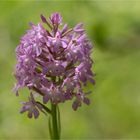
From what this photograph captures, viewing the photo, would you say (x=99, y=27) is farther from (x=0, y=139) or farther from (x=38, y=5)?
(x=0, y=139)

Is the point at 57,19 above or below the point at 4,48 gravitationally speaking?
below

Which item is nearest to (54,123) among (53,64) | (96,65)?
(53,64)

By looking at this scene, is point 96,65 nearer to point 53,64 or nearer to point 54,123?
point 54,123

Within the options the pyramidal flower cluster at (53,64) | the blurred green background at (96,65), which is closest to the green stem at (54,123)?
the pyramidal flower cluster at (53,64)

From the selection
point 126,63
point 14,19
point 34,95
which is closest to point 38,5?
point 14,19

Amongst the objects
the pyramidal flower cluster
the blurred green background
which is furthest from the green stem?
the blurred green background

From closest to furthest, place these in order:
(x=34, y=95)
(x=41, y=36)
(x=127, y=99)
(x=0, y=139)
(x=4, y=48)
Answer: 1. (x=41, y=36)
2. (x=34, y=95)
3. (x=0, y=139)
4. (x=4, y=48)
5. (x=127, y=99)
